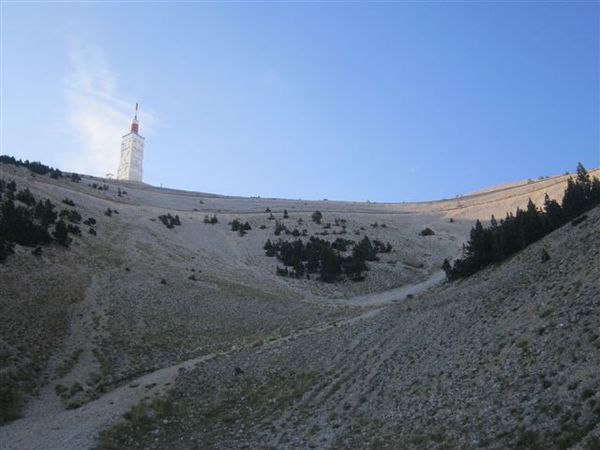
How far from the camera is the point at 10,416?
811 inches

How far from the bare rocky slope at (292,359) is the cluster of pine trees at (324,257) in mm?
9853

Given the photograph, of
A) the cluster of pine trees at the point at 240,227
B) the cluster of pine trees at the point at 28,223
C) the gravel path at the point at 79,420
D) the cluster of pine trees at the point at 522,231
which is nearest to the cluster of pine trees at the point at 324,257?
the cluster of pine trees at the point at 240,227

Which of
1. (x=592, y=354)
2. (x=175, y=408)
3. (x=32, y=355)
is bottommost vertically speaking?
(x=175, y=408)

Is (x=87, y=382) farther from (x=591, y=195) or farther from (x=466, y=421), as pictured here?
(x=591, y=195)

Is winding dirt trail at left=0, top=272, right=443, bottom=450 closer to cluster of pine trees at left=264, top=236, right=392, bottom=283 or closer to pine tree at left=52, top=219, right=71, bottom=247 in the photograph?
pine tree at left=52, top=219, right=71, bottom=247

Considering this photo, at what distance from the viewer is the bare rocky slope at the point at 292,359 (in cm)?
1417

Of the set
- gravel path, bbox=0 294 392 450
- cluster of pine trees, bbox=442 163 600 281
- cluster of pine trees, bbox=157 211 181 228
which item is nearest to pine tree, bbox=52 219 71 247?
gravel path, bbox=0 294 392 450

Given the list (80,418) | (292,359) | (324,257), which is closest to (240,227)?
(324,257)

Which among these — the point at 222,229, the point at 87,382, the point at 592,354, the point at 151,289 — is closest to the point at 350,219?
the point at 222,229

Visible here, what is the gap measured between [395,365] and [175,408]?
9.24m

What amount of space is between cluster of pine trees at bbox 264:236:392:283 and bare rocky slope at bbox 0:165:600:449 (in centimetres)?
985

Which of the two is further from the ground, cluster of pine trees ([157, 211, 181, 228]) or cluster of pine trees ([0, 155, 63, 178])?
cluster of pine trees ([0, 155, 63, 178])

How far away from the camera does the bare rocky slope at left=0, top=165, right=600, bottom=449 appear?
1417 centimetres

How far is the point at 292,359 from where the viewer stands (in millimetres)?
25391
